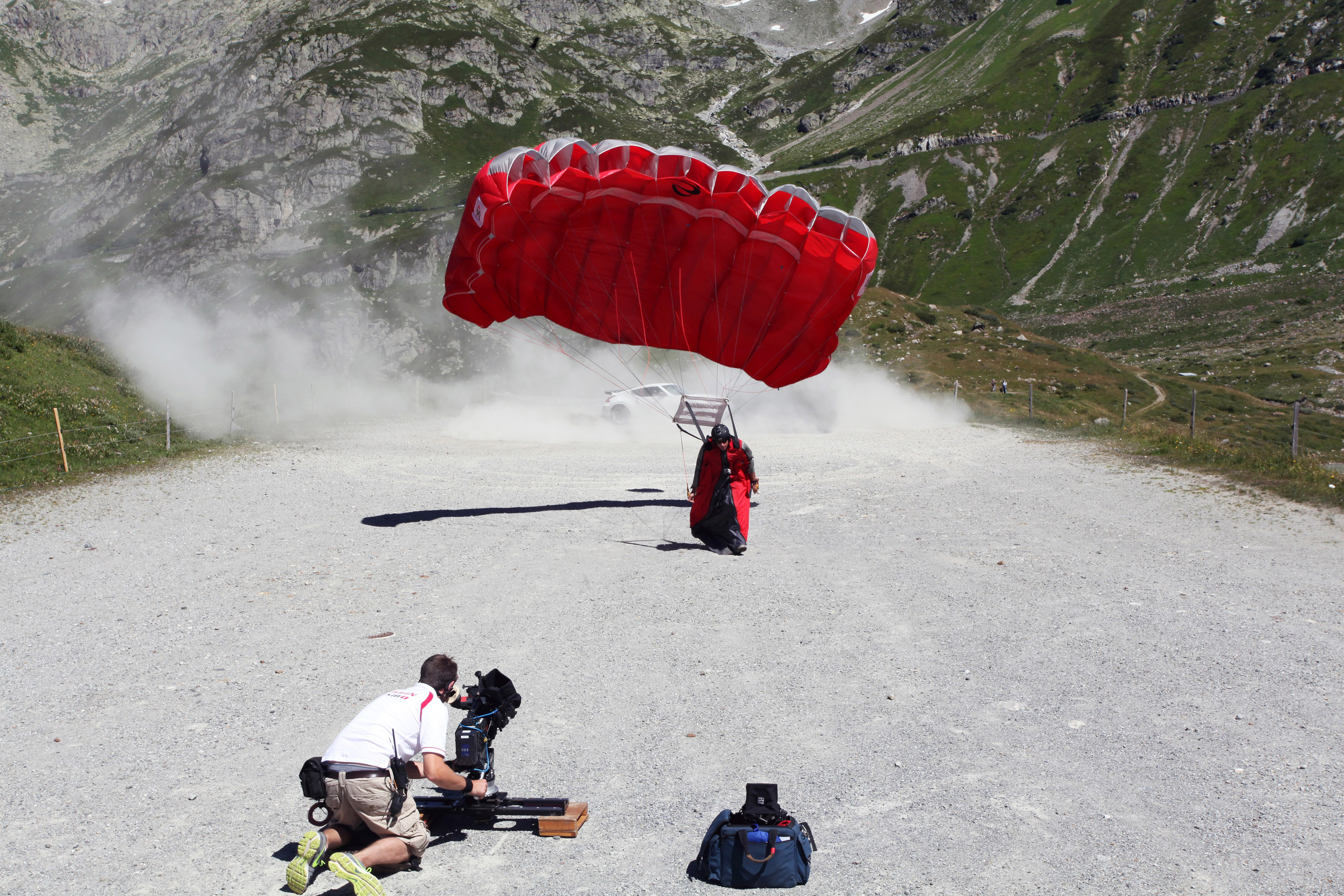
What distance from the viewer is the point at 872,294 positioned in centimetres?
4438

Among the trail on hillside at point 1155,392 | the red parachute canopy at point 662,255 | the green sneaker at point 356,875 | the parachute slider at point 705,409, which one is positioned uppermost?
the red parachute canopy at point 662,255

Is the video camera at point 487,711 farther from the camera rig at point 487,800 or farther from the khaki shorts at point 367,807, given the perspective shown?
the khaki shorts at point 367,807

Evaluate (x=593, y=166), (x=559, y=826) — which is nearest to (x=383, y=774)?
(x=559, y=826)

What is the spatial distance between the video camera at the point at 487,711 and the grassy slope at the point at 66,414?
1479cm

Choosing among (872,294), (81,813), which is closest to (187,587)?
(81,813)

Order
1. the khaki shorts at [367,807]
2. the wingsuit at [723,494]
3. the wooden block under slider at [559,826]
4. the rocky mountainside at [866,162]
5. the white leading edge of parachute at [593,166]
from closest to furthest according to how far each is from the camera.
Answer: the khaki shorts at [367,807]
the wooden block under slider at [559,826]
the wingsuit at [723,494]
the white leading edge of parachute at [593,166]
the rocky mountainside at [866,162]

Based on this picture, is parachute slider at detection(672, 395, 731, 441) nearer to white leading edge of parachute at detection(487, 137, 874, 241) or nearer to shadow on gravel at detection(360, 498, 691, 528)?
shadow on gravel at detection(360, 498, 691, 528)

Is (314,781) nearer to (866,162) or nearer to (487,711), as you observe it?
(487,711)

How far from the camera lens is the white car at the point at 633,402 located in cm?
2584

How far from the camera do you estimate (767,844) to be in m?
4.40

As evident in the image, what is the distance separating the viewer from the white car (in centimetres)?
2584

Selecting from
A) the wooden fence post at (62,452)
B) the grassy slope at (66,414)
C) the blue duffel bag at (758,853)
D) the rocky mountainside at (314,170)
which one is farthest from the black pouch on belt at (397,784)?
the rocky mountainside at (314,170)

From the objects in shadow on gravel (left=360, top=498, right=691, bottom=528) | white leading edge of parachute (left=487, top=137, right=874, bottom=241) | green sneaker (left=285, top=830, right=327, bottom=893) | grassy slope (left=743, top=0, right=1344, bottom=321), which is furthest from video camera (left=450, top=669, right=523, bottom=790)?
grassy slope (left=743, top=0, right=1344, bottom=321)

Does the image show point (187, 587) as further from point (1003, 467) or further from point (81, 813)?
point (1003, 467)
